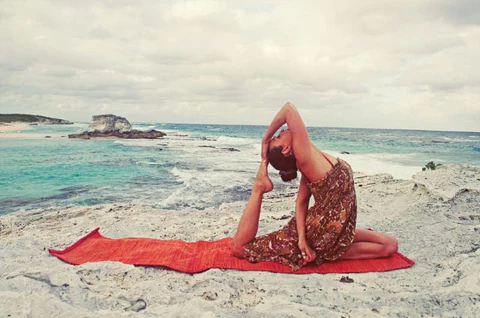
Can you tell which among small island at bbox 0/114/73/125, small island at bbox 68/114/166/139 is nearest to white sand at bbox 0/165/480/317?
small island at bbox 68/114/166/139

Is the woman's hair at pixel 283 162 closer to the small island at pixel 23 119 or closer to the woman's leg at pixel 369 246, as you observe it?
the woman's leg at pixel 369 246

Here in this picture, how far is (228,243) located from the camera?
4531 mm

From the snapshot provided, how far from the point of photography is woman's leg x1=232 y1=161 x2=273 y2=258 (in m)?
3.79

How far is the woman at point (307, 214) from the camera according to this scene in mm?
3568

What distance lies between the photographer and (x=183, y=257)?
3961mm

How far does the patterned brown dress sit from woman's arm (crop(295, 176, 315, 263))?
50mm

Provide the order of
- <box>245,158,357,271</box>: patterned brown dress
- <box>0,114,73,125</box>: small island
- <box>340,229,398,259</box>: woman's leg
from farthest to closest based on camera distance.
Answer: <box>0,114,73,125</box>: small island → <box>340,229,398,259</box>: woman's leg → <box>245,158,357,271</box>: patterned brown dress

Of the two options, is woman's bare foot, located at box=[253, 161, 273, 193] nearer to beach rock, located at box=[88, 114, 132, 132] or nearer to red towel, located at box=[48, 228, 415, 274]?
red towel, located at box=[48, 228, 415, 274]

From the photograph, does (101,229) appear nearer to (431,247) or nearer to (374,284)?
(374,284)

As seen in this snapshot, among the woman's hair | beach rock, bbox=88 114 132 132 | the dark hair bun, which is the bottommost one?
the dark hair bun

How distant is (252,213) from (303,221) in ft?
1.79

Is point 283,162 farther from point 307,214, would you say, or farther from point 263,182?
point 307,214

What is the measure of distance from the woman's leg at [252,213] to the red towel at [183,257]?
0.17 m

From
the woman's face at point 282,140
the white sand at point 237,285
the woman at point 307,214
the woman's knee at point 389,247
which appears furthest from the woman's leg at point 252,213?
the woman's knee at point 389,247
